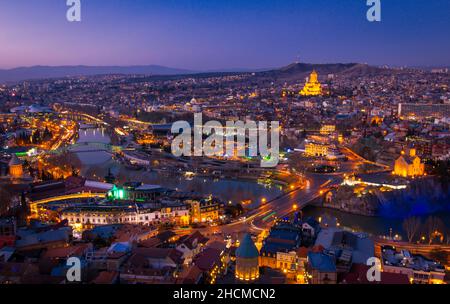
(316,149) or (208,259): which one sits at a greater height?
(316,149)

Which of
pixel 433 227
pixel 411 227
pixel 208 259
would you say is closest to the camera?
pixel 208 259

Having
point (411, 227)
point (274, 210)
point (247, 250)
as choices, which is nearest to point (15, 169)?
point (274, 210)

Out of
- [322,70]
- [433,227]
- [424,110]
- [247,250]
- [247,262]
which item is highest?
[322,70]

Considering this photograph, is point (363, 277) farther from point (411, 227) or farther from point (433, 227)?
point (433, 227)

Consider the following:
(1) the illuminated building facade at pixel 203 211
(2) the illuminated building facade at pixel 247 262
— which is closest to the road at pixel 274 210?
(1) the illuminated building facade at pixel 203 211

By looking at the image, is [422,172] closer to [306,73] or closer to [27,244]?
[27,244]

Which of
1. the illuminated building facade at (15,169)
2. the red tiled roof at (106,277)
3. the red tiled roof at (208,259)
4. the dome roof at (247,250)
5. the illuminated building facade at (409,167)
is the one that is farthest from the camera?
the illuminated building facade at (15,169)

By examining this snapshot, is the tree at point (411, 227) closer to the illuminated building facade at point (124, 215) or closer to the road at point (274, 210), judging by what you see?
the road at point (274, 210)

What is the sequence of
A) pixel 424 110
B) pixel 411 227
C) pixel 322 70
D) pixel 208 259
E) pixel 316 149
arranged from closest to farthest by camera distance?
pixel 208 259 → pixel 411 227 → pixel 316 149 → pixel 424 110 → pixel 322 70
